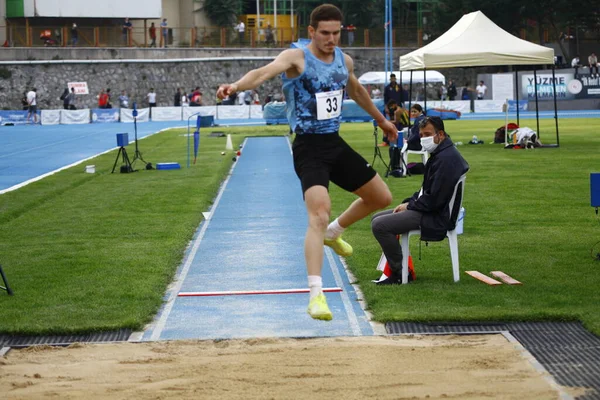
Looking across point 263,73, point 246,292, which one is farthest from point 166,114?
point 263,73

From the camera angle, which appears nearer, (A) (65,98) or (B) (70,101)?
(A) (65,98)

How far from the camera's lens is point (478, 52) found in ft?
90.5

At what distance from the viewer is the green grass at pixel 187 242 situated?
839cm

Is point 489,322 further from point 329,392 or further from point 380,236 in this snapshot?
point 329,392

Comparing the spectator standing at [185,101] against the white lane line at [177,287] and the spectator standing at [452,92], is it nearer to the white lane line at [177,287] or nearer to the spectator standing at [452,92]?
the spectator standing at [452,92]

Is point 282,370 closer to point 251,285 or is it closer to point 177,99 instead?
point 251,285

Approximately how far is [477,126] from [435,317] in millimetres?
36846

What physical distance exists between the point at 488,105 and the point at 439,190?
175ft

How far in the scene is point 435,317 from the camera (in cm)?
794

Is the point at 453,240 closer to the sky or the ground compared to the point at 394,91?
closer to the ground

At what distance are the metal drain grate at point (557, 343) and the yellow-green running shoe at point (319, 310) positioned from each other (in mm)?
920

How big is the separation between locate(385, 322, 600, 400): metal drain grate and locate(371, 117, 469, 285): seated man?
1.55 metres

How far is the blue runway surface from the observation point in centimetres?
2611

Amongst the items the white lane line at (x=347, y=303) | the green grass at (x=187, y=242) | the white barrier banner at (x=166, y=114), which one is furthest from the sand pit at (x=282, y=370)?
the white barrier banner at (x=166, y=114)
